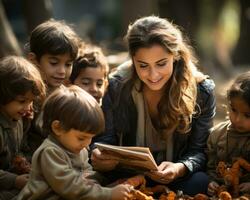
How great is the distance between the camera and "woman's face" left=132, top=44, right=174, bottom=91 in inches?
197

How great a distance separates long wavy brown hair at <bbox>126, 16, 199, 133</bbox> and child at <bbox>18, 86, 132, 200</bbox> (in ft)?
2.80

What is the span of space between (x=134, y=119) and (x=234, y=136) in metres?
0.85

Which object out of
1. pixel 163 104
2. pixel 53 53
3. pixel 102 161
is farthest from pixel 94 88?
pixel 102 161

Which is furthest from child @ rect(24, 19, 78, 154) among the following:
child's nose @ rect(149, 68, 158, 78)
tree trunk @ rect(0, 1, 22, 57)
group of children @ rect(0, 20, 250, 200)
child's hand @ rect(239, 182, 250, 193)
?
tree trunk @ rect(0, 1, 22, 57)

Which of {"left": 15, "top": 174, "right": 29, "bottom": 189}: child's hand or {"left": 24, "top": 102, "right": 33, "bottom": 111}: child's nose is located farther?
{"left": 24, "top": 102, "right": 33, "bottom": 111}: child's nose

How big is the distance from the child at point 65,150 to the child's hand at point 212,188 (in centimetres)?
87

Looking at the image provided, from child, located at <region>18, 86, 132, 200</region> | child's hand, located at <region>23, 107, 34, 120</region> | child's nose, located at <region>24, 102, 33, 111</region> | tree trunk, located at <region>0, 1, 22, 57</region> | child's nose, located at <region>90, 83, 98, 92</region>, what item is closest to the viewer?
child, located at <region>18, 86, 132, 200</region>

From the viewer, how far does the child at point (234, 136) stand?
4.97 metres

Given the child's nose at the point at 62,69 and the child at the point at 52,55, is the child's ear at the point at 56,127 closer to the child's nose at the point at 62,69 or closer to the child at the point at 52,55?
the child at the point at 52,55

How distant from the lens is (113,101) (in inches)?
215


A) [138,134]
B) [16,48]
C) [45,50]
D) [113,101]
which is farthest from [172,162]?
[16,48]

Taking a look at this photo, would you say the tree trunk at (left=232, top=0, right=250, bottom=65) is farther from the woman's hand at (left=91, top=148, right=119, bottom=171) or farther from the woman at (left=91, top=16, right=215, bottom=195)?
the woman's hand at (left=91, top=148, right=119, bottom=171)

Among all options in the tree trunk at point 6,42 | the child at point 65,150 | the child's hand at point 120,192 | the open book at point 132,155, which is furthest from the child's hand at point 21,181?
the tree trunk at point 6,42

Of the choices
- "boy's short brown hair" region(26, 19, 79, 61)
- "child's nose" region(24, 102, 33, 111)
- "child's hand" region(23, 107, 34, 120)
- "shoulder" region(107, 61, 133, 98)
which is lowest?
"child's hand" region(23, 107, 34, 120)
